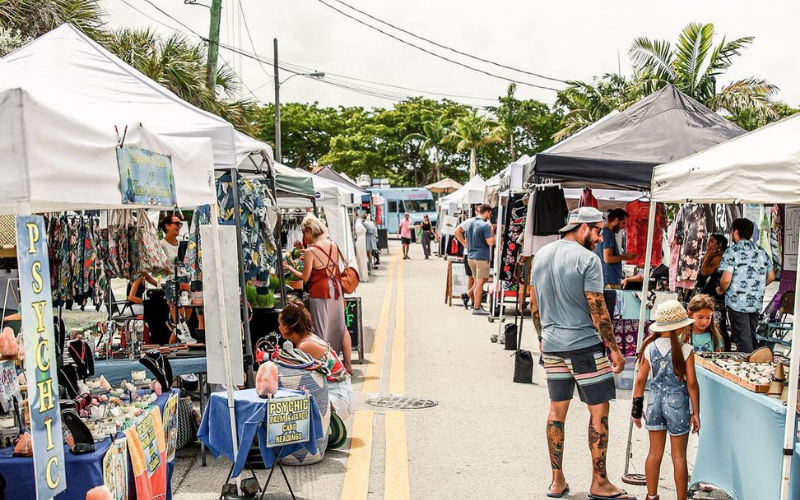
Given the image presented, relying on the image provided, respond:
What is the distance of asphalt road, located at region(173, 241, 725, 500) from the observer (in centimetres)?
605

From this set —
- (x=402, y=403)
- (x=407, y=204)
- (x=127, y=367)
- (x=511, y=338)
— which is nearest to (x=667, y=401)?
(x=402, y=403)

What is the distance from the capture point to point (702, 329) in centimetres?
695

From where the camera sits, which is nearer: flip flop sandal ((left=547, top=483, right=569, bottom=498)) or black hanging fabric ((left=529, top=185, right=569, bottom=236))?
flip flop sandal ((left=547, top=483, right=569, bottom=498))

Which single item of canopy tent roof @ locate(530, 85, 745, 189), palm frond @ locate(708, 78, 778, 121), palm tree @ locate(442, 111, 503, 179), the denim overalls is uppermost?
palm tree @ locate(442, 111, 503, 179)

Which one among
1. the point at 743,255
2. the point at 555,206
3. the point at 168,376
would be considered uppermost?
the point at 555,206

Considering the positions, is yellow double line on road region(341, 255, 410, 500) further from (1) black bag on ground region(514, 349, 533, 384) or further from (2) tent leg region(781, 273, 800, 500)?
(2) tent leg region(781, 273, 800, 500)

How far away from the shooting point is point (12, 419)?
4188mm

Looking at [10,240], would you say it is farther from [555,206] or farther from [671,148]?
[671,148]

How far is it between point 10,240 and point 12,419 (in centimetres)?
338

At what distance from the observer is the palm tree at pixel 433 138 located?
2459 inches

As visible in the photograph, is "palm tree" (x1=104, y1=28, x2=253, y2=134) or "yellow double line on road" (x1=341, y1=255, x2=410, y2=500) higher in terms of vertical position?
"palm tree" (x1=104, y1=28, x2=253, y2=134)

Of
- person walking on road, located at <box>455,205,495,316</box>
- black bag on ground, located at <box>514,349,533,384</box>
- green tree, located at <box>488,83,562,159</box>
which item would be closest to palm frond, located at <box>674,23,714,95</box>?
person walking on road, located at <box>455,205,495,316</box>

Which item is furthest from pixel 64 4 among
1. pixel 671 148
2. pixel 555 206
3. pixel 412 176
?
pixel 412 176

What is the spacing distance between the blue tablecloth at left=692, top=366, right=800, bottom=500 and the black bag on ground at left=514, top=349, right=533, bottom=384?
12.4ft
